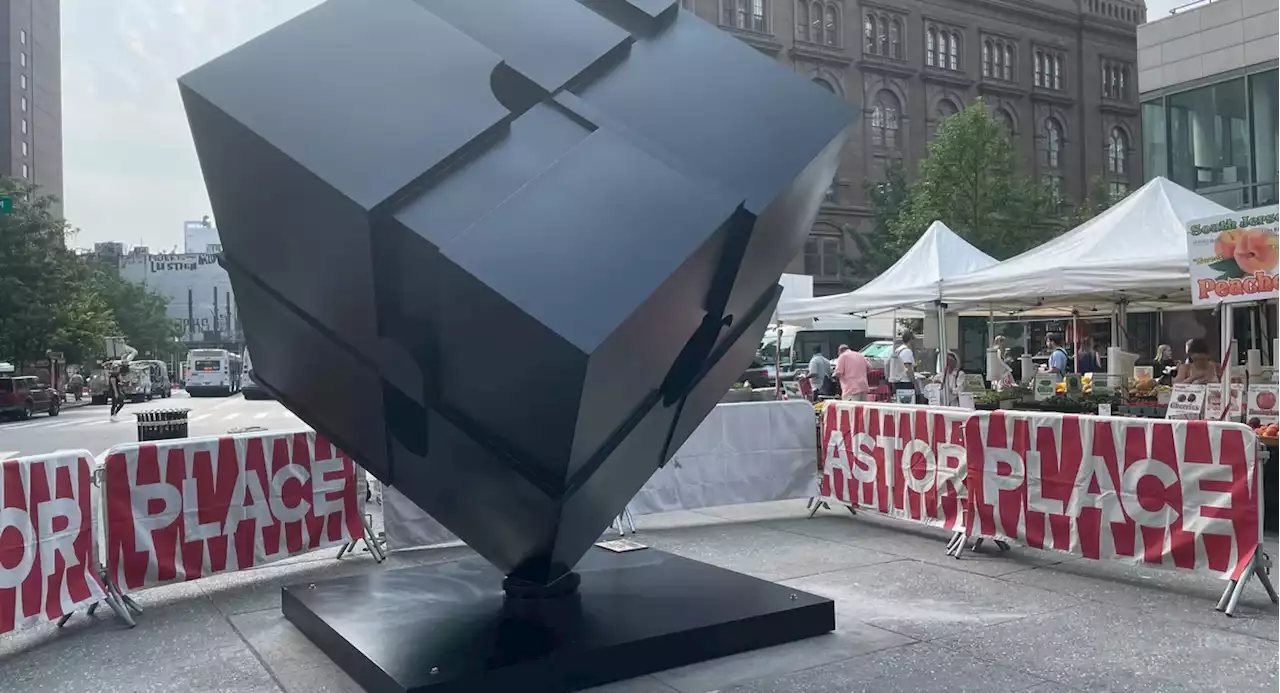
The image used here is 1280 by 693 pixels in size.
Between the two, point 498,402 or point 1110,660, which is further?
point 1110,660

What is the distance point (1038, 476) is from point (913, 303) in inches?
310

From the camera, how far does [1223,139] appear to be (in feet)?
83.2

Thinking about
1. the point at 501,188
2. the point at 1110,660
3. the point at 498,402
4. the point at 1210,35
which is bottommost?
the point at 1110,660

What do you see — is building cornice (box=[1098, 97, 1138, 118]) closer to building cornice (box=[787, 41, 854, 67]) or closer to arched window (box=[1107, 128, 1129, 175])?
arched window (box=[1107, 128, 1129, 175])

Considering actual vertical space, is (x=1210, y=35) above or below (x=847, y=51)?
below


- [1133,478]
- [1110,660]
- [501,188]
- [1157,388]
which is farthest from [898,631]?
[1157,388]

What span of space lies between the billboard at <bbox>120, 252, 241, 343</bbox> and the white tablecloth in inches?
4349

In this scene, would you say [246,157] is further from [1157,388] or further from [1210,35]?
[1210,35]

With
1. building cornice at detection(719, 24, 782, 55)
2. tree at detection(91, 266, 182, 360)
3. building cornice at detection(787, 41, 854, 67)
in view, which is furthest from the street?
tree at detection(91, 266, 182, 360)

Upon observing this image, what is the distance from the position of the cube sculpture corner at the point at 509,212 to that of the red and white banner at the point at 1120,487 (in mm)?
3372

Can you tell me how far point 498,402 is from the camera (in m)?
3.86

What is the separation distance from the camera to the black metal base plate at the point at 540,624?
4.44 meters

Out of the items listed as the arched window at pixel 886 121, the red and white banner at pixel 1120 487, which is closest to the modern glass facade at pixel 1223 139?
the red and white banner at pixel 1120 487

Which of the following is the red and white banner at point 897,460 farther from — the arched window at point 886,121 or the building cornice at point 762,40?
the arched window at point 886,121
